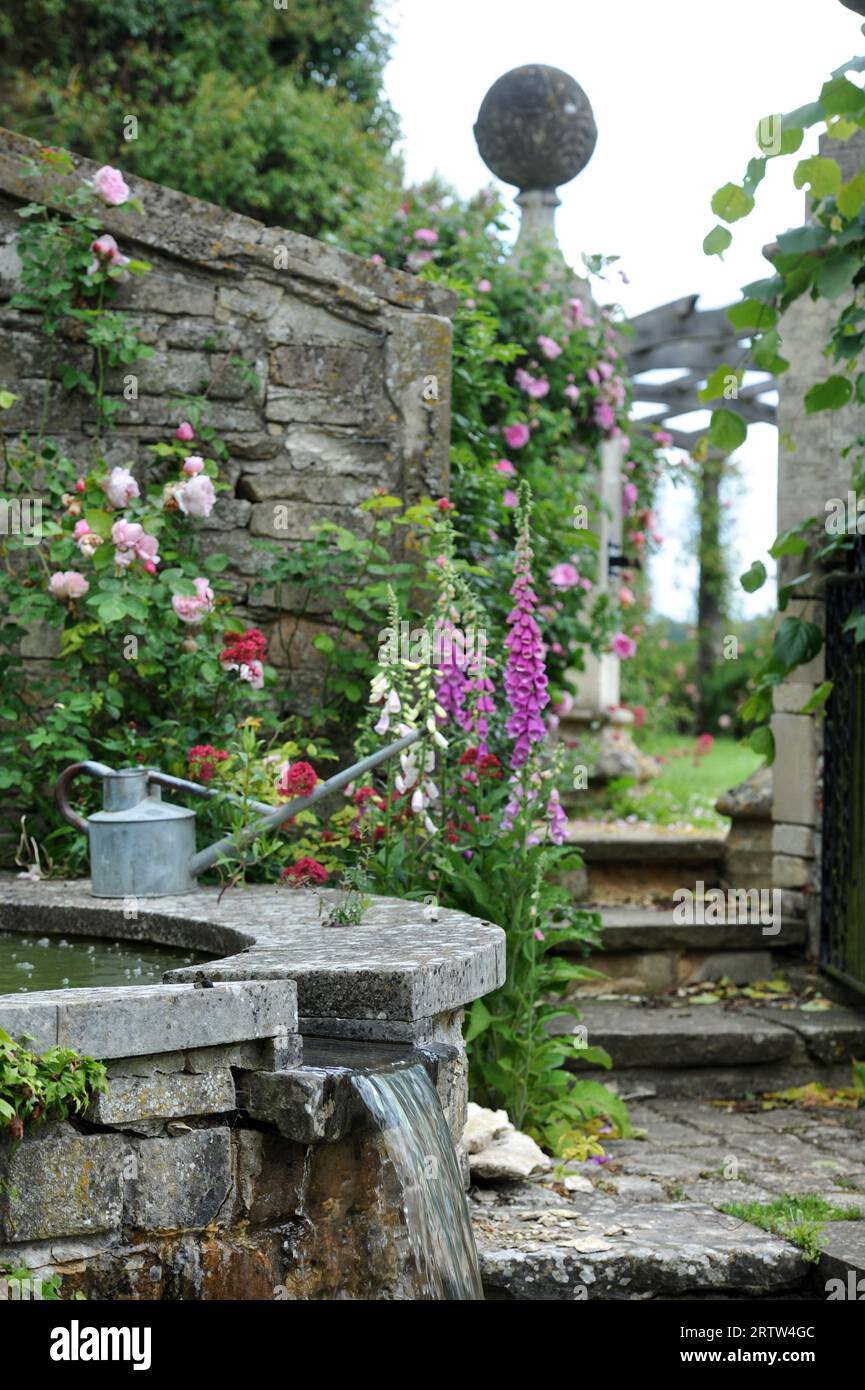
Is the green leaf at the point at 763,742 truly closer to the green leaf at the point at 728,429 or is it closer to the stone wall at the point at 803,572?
the stone wall at the point at 803,572

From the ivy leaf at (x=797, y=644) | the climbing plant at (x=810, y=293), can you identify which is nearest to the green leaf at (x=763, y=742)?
the climbing plant at (x=810, y=293)

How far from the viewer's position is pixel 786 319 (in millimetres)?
5758

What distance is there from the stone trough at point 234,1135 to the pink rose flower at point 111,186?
2641mm

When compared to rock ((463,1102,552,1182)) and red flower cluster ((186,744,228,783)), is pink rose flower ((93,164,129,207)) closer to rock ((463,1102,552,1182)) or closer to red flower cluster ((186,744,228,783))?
red flower cluster ((186,744,228,783))

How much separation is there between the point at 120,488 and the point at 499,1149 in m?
2.15

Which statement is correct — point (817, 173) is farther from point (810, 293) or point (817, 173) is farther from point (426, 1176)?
point (426, 1176)

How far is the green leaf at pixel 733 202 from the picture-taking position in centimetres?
405

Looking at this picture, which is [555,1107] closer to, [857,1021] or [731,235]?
[857,1021]

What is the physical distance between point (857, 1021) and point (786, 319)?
260 cm

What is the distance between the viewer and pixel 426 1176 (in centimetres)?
265

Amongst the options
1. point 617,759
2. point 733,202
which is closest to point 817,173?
point 733,202

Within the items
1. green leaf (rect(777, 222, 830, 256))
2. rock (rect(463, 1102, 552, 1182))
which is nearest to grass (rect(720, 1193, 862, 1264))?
rock (rect(463, 1102, 552, 1182))

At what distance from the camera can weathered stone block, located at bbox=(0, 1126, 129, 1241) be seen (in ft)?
7.44
